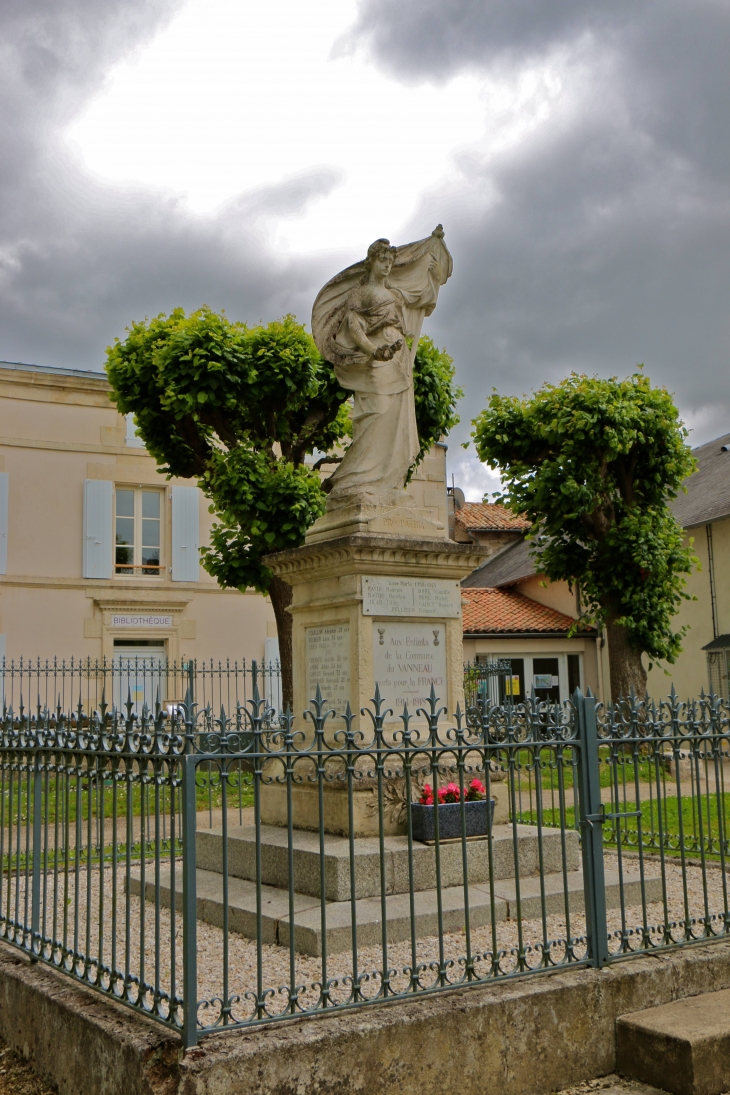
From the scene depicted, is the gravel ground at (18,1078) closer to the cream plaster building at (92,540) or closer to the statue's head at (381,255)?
the statue's head at (381,255)

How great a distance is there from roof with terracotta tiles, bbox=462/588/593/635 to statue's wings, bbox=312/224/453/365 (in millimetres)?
16204

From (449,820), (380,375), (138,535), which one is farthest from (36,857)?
(138,535)

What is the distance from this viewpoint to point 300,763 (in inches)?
262

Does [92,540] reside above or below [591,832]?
above

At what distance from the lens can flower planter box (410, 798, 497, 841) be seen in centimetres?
585

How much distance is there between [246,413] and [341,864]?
10192 mm

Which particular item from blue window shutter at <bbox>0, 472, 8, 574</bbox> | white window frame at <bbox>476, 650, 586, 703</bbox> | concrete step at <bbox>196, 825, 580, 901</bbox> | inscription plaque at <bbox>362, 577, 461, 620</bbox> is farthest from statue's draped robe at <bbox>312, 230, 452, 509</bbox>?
white window frame at <bbox>476, 650, 586, 703</bbox>

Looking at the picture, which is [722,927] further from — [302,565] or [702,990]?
[302,565]

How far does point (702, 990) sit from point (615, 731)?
1267 mm

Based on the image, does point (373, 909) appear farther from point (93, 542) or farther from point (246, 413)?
point (93, 542)

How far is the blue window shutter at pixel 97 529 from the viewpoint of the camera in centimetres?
1972

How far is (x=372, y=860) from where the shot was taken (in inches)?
216

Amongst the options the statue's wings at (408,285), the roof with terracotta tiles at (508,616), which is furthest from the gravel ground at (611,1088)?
the roof with terracotta tiles at (508,616)

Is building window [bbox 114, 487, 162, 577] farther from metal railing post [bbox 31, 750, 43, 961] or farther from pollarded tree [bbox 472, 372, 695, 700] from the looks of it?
metal railing post [bbox 31, 750, 43, 961]
